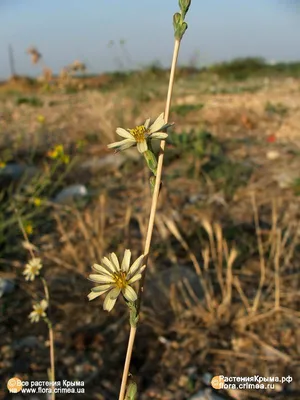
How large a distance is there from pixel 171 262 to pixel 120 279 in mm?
1592

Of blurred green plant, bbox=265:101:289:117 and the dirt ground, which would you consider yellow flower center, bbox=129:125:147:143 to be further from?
blurred green plant, bbox=265:101:289:117

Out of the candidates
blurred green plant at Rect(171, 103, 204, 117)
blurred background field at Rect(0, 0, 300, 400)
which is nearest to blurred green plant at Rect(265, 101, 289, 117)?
blurred green plant at Rect(171, 103, 204, 117)

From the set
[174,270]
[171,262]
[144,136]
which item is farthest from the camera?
[171,262]

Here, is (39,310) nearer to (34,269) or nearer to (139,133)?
(34,269)

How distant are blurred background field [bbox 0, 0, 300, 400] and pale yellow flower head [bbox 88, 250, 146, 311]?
0.58 meters

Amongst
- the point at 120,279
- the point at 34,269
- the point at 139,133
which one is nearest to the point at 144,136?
the point at 139,133

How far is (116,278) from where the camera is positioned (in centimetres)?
61

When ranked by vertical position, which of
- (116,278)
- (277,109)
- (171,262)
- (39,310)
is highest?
(277,109)

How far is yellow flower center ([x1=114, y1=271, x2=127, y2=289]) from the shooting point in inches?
23.1

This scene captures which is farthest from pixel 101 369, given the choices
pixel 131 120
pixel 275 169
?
pixel 131 120

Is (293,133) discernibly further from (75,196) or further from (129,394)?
(129,394)

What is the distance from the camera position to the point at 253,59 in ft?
65.3

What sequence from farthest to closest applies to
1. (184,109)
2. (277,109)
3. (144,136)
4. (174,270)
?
(277,109)
(184,109)
(174,270)
(144,136)

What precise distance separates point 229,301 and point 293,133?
9.24 ft
